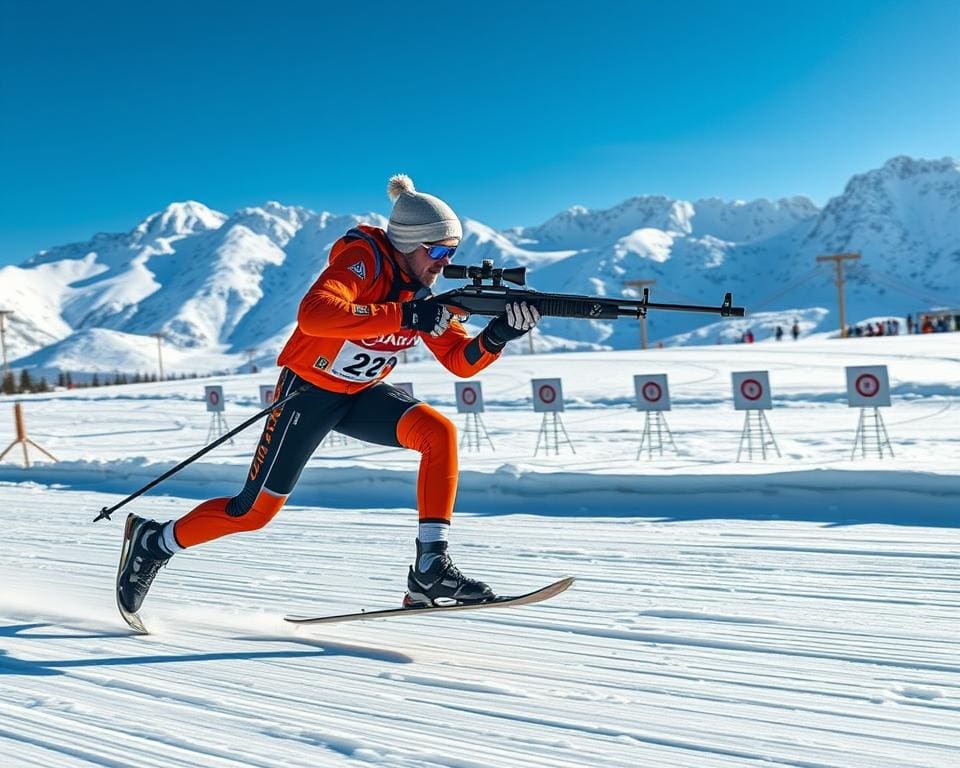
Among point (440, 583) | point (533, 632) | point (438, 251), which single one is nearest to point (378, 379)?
point (438, 251)

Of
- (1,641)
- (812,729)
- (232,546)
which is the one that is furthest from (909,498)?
(1,641)

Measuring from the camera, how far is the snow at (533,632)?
2.72m

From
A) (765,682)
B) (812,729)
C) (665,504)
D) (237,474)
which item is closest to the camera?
(812,729)

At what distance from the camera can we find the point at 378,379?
4039 millimetres

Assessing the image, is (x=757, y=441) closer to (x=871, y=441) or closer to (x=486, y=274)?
(x=871, y=441)

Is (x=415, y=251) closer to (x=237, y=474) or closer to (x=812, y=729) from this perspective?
(x=812, y=729)

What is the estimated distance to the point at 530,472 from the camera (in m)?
7.54

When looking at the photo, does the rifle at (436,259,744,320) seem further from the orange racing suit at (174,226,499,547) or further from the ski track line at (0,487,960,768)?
the ski track line at (0,487,960,768)

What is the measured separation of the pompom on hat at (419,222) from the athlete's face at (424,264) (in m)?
0.02

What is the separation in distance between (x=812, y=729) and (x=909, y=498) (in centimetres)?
360

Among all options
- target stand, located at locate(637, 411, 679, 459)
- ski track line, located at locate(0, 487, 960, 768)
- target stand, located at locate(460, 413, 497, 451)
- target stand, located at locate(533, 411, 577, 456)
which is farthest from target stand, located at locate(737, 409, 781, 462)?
ski track line, located at locate(0, 487, 960, 768)

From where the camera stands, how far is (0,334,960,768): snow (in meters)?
2.72

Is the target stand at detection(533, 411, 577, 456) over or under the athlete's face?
under

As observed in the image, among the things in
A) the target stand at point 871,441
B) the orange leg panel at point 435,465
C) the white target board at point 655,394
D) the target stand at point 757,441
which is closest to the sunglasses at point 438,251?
the orange leg panel at point 435,465
